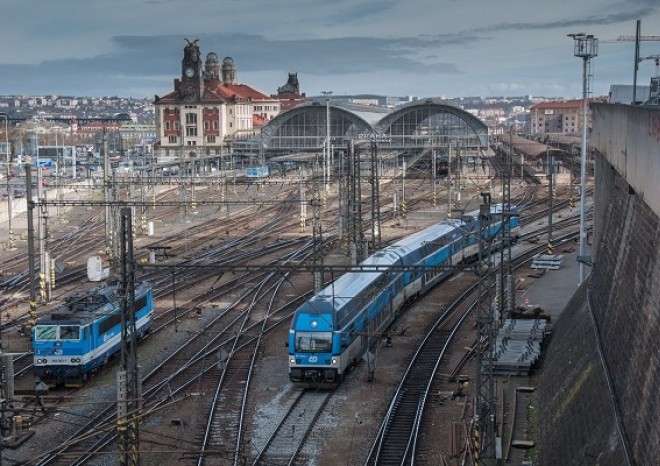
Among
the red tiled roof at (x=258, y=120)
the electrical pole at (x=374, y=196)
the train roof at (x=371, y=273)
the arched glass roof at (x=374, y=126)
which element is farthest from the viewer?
the red tiled roof at (x=258, y=120)

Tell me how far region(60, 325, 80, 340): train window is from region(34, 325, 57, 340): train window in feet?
0.44

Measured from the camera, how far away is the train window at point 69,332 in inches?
699

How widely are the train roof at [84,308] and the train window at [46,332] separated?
0.35 ft

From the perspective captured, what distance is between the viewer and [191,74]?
82250mm

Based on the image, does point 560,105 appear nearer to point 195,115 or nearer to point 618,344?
point 195,115


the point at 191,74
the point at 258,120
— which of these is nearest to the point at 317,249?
the point at 191,74

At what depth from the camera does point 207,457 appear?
14211 millimetres

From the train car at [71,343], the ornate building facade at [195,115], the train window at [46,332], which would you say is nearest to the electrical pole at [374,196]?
the train car at [71,343]

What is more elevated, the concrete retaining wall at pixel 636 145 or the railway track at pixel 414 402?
the concrete retaining wall at pixel 636 145

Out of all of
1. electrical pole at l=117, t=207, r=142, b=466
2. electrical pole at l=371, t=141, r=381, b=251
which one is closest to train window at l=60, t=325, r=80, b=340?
electrical pole at l=117, t=207, r=142, b=466

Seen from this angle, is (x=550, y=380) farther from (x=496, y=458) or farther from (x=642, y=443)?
(x=642, y=443)

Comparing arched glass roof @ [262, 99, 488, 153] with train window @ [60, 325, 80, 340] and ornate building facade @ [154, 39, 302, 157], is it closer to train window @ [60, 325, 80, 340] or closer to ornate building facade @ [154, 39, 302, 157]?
ornate building facade @ [154, 39, 302, 157]

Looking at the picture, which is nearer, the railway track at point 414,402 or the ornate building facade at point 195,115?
the railway track at point 414,402

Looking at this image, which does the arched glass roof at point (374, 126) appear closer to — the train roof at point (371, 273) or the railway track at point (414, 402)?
the train roof at point (371, 273)
